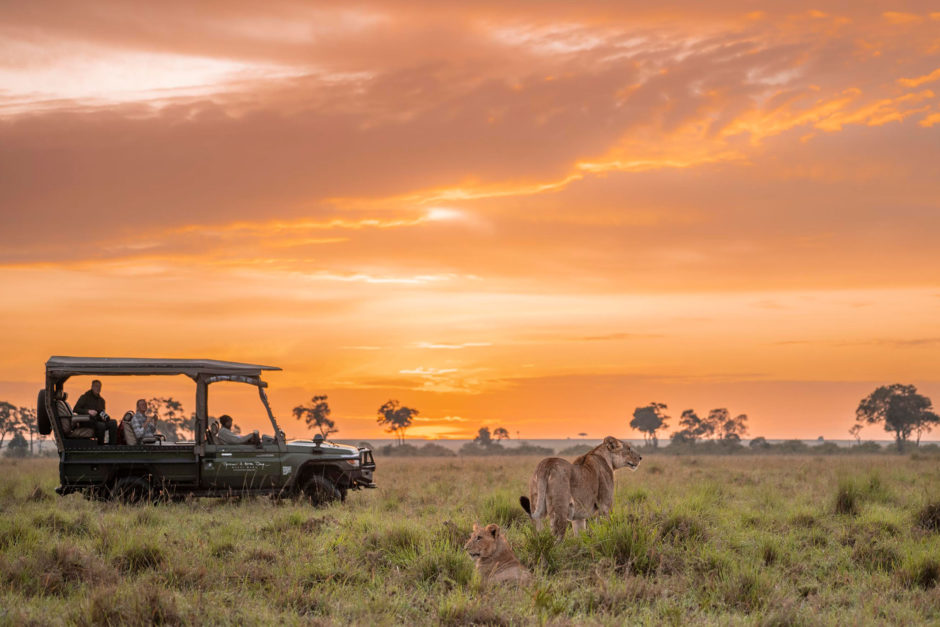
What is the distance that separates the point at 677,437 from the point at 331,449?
3905 inches

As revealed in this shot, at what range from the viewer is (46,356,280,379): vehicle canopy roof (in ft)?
53.9

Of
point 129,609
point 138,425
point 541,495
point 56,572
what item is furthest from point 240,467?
point 129,609

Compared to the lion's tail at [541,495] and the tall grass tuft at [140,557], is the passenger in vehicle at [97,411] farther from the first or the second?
the lion's tail at [541,495]

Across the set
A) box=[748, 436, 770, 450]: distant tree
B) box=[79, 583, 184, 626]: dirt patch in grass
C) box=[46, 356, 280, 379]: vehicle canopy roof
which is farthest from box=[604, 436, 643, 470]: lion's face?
box=[748, 436, 770, 450]: distant tree

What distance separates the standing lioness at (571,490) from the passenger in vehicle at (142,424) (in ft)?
30.3

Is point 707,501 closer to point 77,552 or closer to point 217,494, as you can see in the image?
point 217,494

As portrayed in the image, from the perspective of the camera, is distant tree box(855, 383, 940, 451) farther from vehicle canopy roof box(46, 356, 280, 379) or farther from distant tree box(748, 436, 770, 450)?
vehicle canopy roof box(46, 356, 280, 379)

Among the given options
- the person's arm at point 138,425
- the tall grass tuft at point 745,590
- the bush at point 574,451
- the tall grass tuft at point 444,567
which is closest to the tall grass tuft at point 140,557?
the tall grass tuft at point 444,567

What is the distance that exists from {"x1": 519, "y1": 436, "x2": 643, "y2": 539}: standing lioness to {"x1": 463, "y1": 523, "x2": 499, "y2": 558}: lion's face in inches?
30.1

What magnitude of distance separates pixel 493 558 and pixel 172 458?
940 cm

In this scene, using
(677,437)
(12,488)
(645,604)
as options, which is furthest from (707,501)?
(677,437)

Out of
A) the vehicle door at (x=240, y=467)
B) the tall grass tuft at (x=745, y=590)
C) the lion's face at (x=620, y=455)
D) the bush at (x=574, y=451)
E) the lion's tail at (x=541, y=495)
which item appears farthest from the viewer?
the bush at (x=574, y=451)

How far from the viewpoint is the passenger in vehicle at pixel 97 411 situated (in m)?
16.9

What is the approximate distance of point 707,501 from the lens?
Answer: 17.2m
